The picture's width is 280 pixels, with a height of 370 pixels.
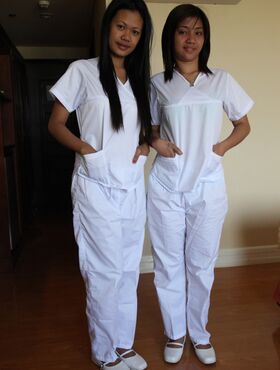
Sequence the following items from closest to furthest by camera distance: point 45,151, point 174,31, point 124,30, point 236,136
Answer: point 124,30, point 174,31, point 236,136, point 45,151

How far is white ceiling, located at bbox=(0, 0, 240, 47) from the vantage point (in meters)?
3.29

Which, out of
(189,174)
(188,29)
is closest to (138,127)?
(189,174)

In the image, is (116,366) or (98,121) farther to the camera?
(116,366)

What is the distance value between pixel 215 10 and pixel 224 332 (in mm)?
1816

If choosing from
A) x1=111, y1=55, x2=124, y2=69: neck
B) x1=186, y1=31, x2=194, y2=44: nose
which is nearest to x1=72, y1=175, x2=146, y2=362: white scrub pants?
x1=111, y1=55, x2=124, y2=69: neck

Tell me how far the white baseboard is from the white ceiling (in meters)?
2.29

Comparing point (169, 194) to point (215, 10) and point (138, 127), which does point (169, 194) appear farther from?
point (215, 10)

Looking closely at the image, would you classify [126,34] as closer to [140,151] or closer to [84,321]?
[140,151]

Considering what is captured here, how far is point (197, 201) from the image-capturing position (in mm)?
1468

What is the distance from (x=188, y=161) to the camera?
1.46m

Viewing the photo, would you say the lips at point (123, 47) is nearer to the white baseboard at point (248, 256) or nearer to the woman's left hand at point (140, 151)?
the woman's left hand at point (140, 151)

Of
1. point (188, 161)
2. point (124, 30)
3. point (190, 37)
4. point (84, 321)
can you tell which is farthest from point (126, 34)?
point (84, 321)

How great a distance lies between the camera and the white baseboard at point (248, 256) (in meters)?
2.59

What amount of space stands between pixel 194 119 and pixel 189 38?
0.29m
